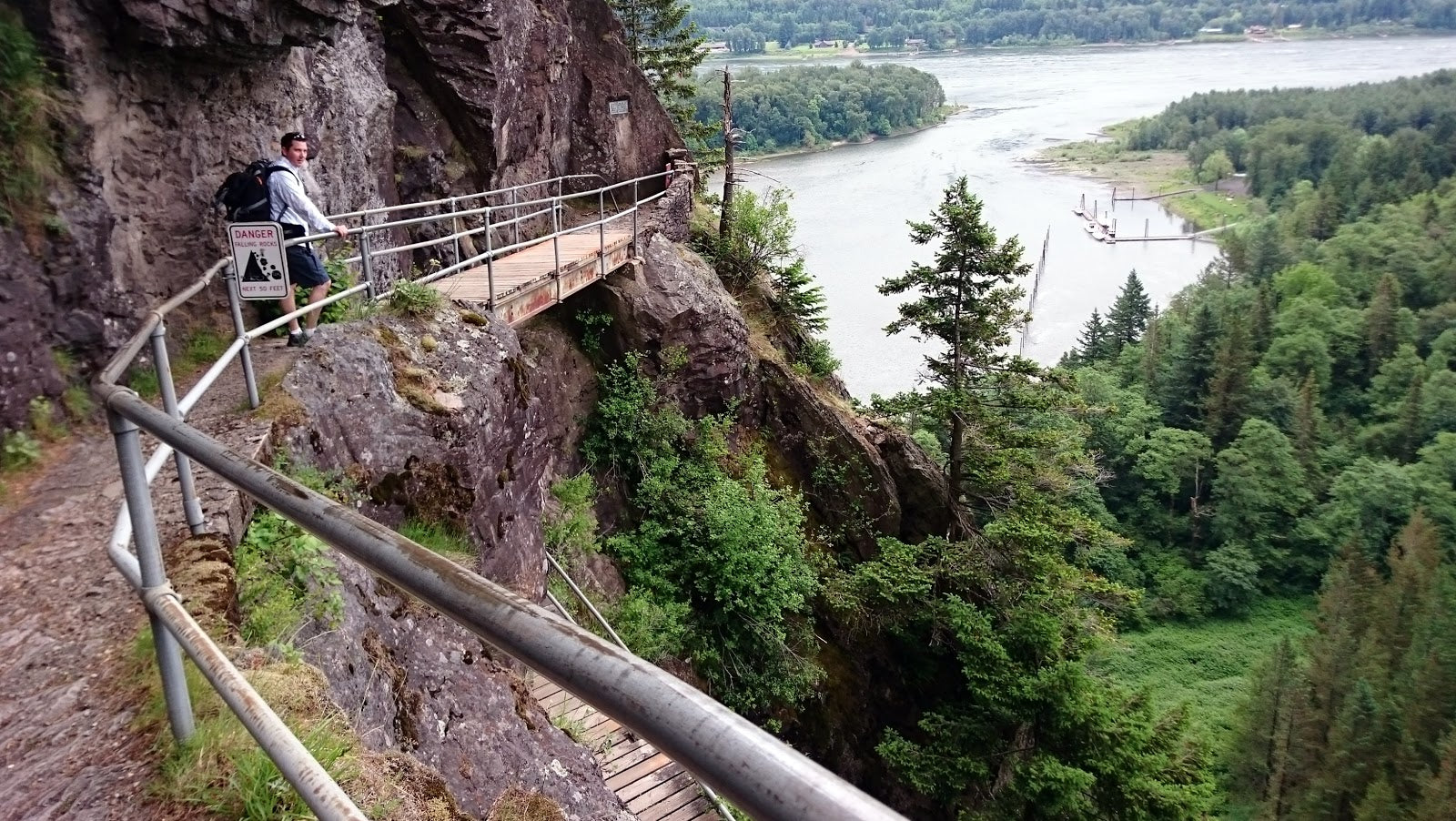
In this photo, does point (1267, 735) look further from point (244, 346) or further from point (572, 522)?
point (244, 346)

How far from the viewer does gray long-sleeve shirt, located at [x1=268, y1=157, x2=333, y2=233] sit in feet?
20.8

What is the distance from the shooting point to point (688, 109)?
26984 millimetres

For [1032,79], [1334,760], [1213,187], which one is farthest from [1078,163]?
[1334,760]

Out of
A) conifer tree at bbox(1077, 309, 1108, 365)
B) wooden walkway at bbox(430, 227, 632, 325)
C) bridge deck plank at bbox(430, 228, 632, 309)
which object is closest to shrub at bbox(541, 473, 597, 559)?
wooden walkway at bbox(430, 227, 632, 325)

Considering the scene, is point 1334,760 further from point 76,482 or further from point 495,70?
point 76,482

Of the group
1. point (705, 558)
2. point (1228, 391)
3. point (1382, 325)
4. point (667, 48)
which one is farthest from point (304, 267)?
point (1382, 325)

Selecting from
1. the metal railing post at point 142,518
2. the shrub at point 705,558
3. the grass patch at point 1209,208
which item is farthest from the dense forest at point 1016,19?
the metal railing post at point 142,518

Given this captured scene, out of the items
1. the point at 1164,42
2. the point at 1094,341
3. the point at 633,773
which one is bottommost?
the point at 1094,341

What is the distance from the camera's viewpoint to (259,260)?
5.38 m

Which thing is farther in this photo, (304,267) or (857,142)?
(857,142)

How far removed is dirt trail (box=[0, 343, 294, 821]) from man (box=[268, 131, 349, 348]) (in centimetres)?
154

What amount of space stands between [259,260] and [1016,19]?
19153 cm

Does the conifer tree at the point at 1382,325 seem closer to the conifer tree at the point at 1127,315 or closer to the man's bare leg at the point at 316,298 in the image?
the conifer tree at the point at 1127,315

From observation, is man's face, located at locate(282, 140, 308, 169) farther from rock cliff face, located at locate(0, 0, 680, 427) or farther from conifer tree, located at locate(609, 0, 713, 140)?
conifer tree, located at locate(609, 0, 713, 140)
